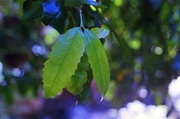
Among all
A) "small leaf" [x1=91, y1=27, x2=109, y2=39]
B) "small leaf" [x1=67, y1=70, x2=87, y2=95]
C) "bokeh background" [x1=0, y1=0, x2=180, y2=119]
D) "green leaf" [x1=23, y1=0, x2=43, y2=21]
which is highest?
"small leaf" [x1=91, y1=27, x2=109, y2=39]

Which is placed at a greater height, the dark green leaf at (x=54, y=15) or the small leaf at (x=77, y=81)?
the dark green leaf at (x=54, y=15)

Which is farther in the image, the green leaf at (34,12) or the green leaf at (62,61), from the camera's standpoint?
the green leaf at (34,12)

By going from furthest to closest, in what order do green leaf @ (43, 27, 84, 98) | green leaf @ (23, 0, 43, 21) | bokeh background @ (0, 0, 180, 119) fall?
bokeh background @ (0, 0, 180, 119), green leaf @ (23, 0, 43, 21), green leaf @ (43, 27, 84, 98)

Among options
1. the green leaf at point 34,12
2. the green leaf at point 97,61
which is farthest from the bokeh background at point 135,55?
the green leaf at point 97,61

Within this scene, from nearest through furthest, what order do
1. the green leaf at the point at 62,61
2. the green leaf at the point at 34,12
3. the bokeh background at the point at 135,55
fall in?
the green leaf at the point at 62,61 → the green leaf at the point at 34,12 → the bokeh background at the point at 135,55

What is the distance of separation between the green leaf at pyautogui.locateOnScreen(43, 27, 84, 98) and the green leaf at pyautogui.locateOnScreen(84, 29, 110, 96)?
0.04ft

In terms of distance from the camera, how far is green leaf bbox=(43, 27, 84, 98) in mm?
522

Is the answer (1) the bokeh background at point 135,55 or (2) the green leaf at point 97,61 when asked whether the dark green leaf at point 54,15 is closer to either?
(2) the green leaf at point 97,61

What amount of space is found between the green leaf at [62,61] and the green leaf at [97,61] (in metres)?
0.01

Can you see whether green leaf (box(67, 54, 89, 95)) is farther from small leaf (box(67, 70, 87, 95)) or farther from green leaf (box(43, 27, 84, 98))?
green leaf (box(43, 27, 84, 98))

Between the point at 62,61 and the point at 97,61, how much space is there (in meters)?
0.05

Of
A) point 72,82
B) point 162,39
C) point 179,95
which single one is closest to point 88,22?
point 72,82

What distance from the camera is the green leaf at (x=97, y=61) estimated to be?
538 mm

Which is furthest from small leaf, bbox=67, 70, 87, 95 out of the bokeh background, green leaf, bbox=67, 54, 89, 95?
the bokeh background
